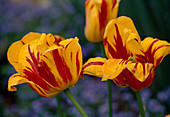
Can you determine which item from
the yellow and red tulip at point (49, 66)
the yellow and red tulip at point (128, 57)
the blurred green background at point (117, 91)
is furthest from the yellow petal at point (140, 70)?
the blurred green background at point (117, 91)

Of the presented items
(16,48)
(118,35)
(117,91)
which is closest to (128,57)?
(118,35)

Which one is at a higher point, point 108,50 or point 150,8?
point 108,50

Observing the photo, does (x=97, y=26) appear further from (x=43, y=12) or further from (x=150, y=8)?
(x=43, y=12)

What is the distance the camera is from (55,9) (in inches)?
131

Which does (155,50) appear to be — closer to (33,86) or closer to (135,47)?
(135,47)

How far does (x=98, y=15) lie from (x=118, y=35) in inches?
9.1

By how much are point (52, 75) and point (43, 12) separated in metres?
2.91

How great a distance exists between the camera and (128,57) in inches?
25.3

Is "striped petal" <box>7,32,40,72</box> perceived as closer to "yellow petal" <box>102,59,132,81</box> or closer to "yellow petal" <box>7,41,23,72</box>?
"yellow petal" <box>7,41,23,72</box>

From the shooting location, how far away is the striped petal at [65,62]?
55 centimetres

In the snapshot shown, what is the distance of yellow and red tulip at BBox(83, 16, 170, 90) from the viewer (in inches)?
20.7

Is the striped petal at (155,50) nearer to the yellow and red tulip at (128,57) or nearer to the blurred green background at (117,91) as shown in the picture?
the yellow and red tulip at (128,57)

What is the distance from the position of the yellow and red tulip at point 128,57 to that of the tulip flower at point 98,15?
0.21 metres

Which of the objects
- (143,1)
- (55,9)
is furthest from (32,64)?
(55,9)
